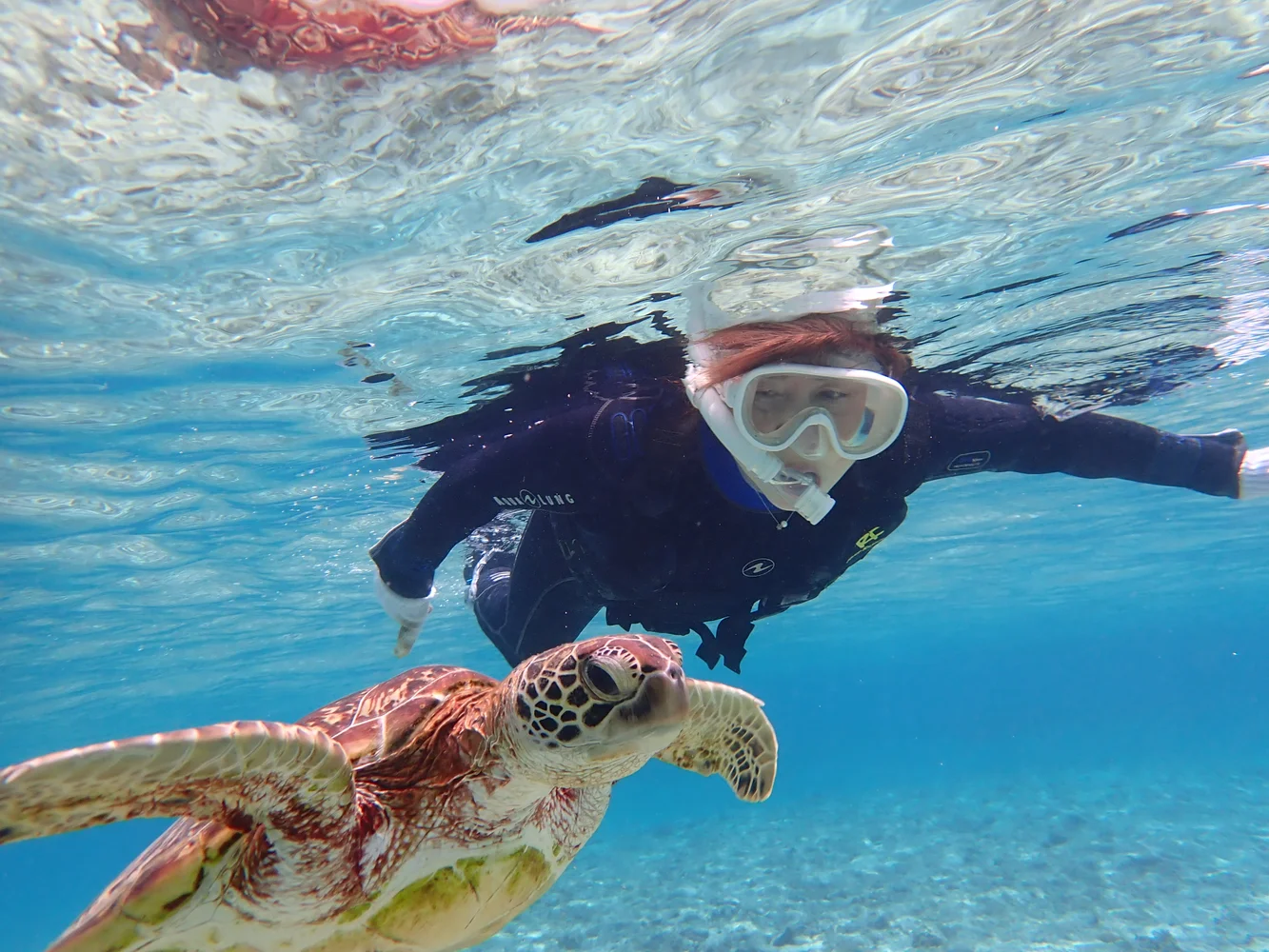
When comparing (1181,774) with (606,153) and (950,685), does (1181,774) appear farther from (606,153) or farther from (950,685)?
(950,685)

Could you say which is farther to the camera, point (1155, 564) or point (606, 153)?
point (1155, 564)

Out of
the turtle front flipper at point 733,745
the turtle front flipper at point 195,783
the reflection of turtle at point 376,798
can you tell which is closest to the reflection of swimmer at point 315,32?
the reflection of turtle at point 376,798

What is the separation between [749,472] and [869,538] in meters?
1.26

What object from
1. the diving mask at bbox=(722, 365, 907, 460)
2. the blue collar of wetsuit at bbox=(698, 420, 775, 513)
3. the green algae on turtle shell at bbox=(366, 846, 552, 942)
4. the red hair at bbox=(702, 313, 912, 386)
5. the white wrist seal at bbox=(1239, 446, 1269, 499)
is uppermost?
the red hair at bbox=(702, 313, 912, 386)

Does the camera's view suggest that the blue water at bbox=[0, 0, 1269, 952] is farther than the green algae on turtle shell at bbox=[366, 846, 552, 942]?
Yes

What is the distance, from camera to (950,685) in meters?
108

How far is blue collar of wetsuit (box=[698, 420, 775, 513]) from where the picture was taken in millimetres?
4969

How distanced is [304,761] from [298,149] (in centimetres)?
434

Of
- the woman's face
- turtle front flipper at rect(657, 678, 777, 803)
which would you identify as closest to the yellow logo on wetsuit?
the woman's face

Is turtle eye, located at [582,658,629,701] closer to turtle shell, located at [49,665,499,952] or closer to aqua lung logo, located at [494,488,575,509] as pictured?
turtle shell, located at [49,665,499,952]

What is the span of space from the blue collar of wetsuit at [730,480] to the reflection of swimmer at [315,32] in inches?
109

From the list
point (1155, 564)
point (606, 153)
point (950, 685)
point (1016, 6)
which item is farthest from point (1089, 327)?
point (950, 685)

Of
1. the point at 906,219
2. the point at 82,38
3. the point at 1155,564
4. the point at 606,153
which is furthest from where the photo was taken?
the point at 1155,564

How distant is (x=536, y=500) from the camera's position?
5129 mm
